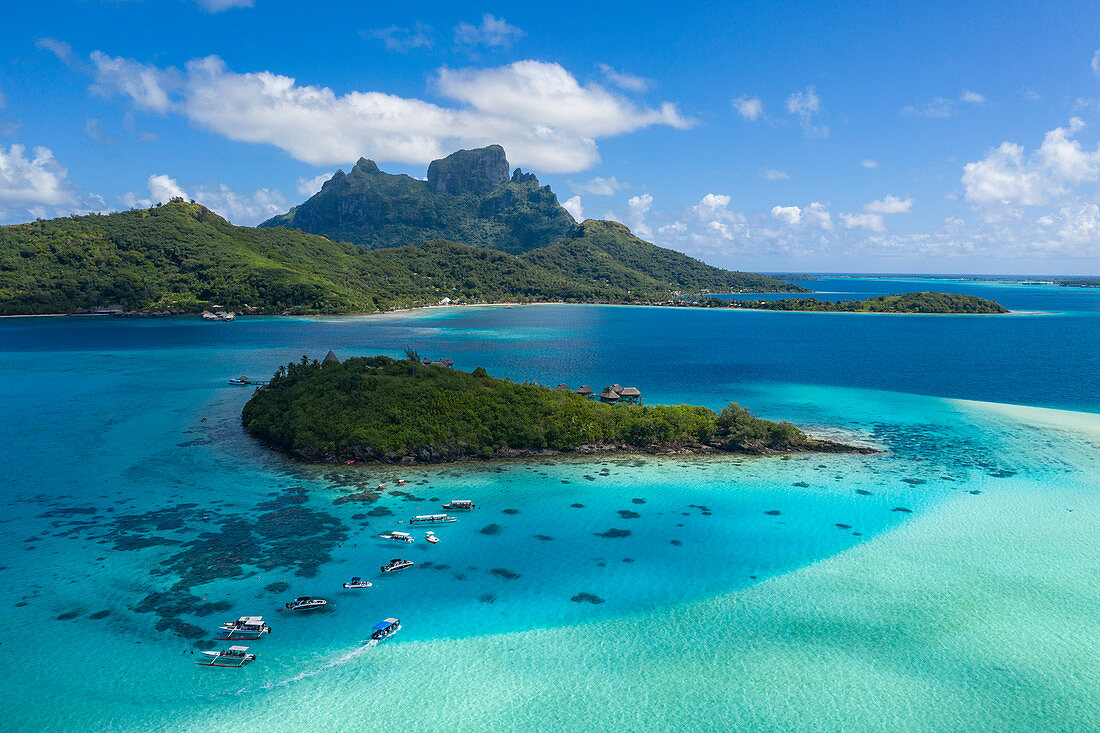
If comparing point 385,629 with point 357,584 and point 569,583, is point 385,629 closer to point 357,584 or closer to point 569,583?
point 357,584

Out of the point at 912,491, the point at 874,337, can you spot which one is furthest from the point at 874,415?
the point at 874,337

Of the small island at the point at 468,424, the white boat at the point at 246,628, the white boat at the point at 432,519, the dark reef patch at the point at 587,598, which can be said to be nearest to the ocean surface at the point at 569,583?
the dark reef patch at the point at 587,598

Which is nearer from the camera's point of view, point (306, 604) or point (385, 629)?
point (385, 629)

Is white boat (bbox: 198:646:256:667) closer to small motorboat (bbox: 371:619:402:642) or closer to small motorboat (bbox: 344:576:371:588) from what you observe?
small motorboat (bbox: 371:619:402:642)

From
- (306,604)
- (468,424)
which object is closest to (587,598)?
(306,604)

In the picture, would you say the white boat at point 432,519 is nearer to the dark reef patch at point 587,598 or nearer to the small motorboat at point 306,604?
the small motorboat at point 306,604

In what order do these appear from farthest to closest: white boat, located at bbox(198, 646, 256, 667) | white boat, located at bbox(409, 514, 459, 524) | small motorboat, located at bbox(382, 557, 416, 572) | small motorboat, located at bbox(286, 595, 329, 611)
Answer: white boat, located at bbox(409, 514, 459, 524), small motorboat, located at bbox(382, 557, 416, 572), small motorboat, located at bbox(286, 595, 329, 611), white boat, located at bbox(198, 646, 256, 667)

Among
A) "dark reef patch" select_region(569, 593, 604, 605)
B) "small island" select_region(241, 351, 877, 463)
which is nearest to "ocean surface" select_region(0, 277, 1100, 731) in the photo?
"dark reef patch" select_region(569, 593, 604, 605)
